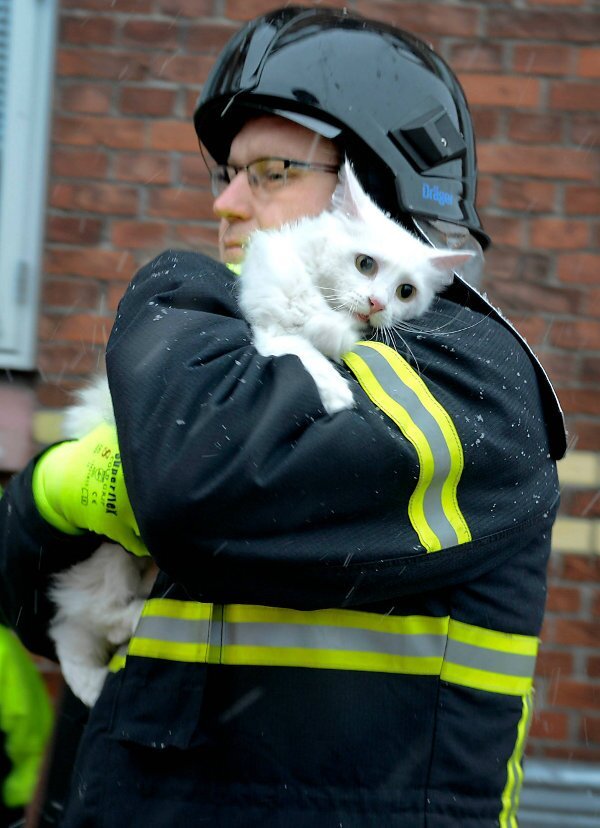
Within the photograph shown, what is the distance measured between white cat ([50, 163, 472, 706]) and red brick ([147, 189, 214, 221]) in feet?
5.00

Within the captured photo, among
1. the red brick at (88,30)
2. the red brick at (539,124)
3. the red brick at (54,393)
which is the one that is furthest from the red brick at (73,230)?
the red brick at (539,124)

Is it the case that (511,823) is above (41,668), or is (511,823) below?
above

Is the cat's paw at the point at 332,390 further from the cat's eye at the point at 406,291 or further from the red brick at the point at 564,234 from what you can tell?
the red brick at the point at 564,234

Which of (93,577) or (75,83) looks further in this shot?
(75,83)

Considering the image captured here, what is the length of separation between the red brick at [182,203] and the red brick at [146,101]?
28cm

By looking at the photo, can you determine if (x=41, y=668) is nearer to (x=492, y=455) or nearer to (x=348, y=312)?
(x=348, y=312)

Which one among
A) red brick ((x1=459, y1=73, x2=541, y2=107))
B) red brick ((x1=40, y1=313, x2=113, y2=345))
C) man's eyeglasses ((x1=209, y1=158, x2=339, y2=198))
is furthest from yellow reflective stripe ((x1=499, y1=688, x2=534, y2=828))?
red brick ((x1=459, y1=73, x2=541, y2=107))

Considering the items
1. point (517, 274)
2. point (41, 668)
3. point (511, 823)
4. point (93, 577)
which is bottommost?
point (41, 668)

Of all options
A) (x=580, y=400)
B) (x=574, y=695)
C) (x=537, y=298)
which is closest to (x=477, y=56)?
(x=537, y=298)

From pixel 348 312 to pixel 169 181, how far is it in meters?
1.75

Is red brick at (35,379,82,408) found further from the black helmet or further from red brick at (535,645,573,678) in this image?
red brick at (535,645,573,678)

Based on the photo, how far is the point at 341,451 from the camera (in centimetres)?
117

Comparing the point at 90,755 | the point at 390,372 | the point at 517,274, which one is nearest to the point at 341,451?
the point at 390,372

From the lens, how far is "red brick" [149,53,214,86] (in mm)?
3129
